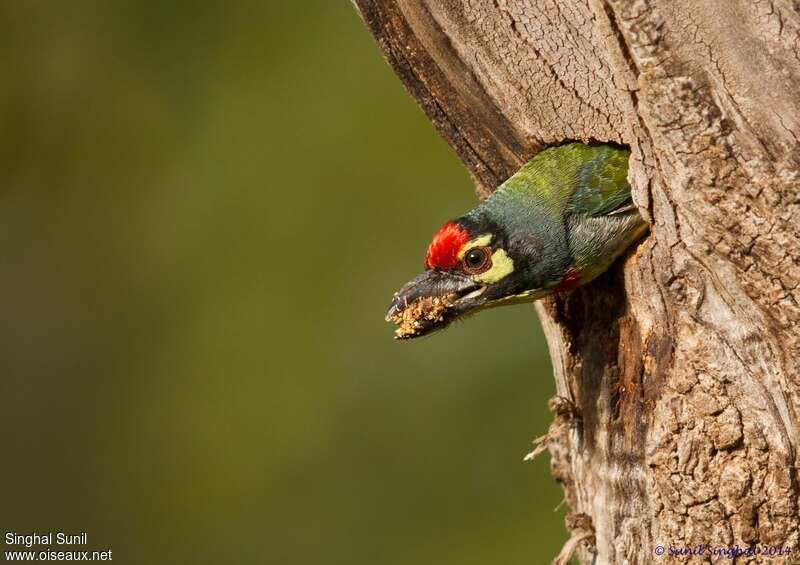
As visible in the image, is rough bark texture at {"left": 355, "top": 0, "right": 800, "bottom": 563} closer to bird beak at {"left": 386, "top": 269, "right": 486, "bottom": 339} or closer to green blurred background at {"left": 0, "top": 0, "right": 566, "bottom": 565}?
bird beak at {"left": 386, "top": 269, "right": 486, "bottom": 339}

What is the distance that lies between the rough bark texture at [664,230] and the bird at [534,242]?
0.46ft

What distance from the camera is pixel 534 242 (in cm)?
380

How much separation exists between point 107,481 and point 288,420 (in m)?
2.02

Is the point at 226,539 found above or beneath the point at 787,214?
beneath

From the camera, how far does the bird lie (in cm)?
375

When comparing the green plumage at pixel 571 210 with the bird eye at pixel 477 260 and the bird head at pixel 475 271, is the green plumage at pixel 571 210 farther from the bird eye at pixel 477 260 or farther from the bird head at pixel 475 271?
the bird eye at pixel 477 260

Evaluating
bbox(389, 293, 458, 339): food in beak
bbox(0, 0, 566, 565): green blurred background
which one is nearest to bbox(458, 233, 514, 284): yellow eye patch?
bbox(389, 293, 458, 339): food in beak

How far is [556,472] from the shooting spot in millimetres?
4449

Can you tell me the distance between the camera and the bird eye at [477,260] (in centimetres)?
376

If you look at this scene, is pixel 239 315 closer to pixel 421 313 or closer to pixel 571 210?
pixel 421 313

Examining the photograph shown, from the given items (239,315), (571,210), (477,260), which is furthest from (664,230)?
(239,315)

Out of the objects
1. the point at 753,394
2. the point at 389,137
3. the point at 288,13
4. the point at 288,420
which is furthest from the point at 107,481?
the point at 753,394

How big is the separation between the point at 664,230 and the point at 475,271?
34.1 inches

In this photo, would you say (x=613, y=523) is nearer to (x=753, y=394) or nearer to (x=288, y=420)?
(x=753, y=394)
